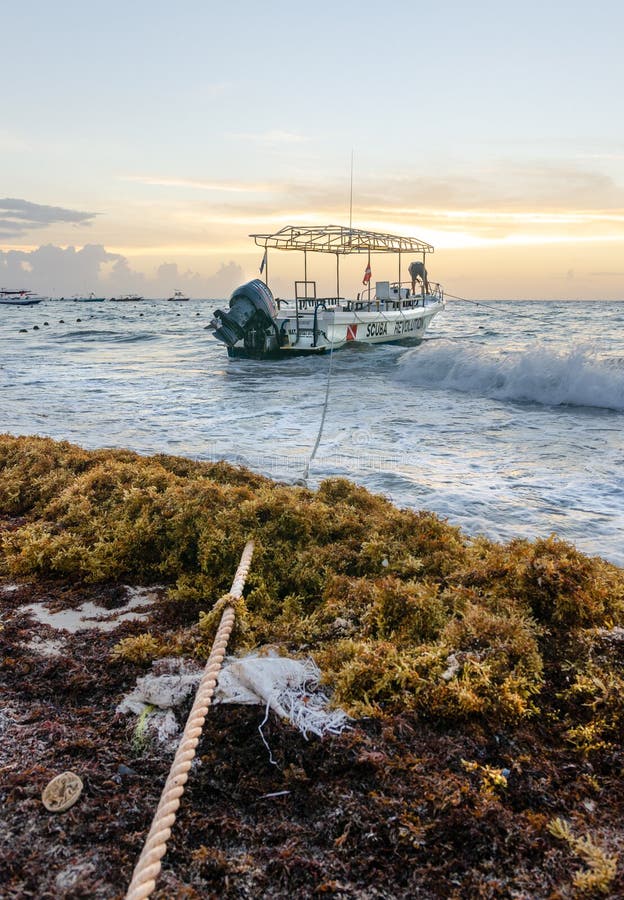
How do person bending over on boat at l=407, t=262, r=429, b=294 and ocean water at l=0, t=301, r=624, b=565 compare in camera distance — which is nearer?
ocean water at l=0, t=301, r=624, b=565

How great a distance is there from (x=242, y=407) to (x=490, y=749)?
1151 centimetres

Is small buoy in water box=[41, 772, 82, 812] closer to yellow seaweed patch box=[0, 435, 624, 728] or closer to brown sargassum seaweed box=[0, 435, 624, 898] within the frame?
brown sargassum seaweed box=[0, 435, 624, 898]

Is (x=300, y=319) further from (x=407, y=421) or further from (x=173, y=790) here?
(x=173, y=790)

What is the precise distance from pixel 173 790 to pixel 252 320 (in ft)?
70.8

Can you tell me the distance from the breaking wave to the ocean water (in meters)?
0.05

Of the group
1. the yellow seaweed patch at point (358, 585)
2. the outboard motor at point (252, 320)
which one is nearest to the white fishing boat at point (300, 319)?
the outboard motor at point (252, 320)

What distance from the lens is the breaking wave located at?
14.0m

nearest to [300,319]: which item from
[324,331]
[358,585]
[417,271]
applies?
[324,331]

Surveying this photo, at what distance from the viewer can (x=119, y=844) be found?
68.3 inches

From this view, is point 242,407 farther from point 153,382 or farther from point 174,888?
point 174,888

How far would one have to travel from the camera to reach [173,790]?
1.78m

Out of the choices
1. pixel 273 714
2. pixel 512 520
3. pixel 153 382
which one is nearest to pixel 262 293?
pixel 153 382

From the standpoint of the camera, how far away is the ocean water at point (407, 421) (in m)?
6.56

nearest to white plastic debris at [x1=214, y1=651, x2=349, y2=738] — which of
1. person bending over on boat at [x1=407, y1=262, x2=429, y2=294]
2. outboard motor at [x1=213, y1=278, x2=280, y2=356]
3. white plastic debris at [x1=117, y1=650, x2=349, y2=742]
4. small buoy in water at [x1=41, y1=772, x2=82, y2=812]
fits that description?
white plastic debris at [x1=117, y1=650, x2=349, y2=742]
